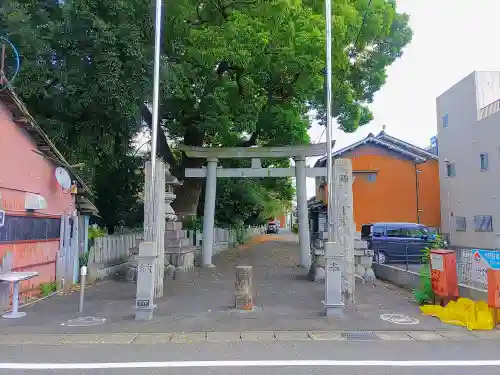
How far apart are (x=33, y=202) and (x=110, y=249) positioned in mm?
5418

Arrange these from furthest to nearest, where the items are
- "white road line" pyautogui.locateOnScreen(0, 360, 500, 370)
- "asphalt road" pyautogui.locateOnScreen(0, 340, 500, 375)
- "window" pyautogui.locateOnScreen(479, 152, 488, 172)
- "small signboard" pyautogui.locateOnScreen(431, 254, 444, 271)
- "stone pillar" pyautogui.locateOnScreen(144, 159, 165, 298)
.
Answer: "window" pyautogui.locateOnScreen(479, 152, 488, 172) < "stone pillar" pyautogui.locateOnScreen(144, 159, 165, 298) < "small signboard" pyautogui.locateOnScreen(431, 254, 444, 271) < "white road line" pyautogui.locateOnScreen(0, 360, 500, 370) < "asphalt road" pyautogui.locateOnScreen(0, 340, 500, 375)

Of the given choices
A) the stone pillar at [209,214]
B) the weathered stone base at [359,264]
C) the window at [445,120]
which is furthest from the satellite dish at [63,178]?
the window at [445,120]

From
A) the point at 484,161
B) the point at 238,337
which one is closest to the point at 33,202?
the point at 238,337

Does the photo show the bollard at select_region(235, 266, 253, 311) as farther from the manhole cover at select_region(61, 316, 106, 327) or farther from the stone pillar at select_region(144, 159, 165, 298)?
the manhole cover at select_region(61, 316, 106, 327)

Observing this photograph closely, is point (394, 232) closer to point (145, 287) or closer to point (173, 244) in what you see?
point (173, 244)

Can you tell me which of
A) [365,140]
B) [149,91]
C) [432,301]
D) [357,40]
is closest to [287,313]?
[432,301]

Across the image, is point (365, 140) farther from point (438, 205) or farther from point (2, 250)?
point (2, 250)

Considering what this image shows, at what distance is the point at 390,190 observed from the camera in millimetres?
33781

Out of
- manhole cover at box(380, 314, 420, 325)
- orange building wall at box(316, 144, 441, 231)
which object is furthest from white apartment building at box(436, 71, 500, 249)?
manhole cover at box(380, 314, 420, 325)

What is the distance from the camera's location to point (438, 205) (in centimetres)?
→ 3391

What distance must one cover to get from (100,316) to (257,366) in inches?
181

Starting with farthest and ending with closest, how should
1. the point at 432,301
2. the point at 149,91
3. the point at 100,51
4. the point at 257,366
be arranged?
the point at 149,91 < the point at 100,51 < the point at 432,301 < the point at 257,366

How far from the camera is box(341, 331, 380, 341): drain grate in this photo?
7.69 metres

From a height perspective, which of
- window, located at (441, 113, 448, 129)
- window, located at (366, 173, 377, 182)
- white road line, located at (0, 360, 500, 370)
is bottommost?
white road line, located at (0, 360, 500, 370)
